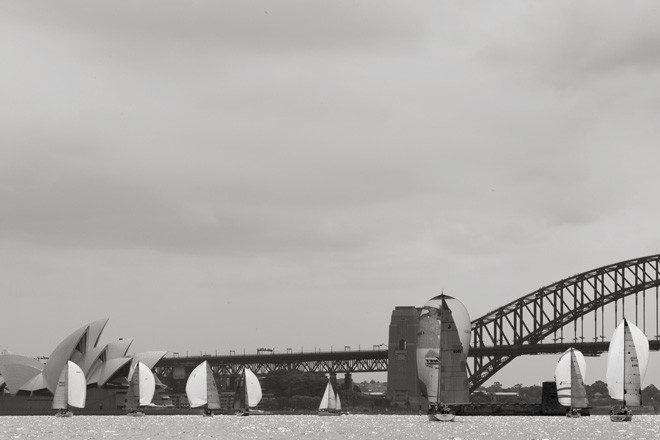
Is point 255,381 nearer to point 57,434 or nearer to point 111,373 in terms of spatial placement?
point 111,373

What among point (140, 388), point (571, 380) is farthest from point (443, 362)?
point (140, 388)

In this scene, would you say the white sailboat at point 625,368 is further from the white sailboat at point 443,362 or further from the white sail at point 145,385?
the white sail at point 145,385

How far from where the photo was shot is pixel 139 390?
14950 centimetres

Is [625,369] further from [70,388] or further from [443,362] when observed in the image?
[70,388]

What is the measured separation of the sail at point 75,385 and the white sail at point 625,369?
185 ft

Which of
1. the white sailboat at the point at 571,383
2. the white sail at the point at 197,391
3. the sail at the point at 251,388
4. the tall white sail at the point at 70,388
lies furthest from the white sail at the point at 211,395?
the white sailboat at the point at 571,383

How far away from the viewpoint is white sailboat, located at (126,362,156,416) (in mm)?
148750

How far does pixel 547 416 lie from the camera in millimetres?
153000

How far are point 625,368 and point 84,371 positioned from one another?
67.2m

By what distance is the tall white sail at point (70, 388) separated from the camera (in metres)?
142

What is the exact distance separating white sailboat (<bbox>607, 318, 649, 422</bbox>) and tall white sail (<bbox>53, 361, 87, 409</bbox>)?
5578cm

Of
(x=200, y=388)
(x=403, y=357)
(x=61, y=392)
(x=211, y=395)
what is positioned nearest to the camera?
(x=61, y=392)

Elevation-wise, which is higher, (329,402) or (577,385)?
(577,385)

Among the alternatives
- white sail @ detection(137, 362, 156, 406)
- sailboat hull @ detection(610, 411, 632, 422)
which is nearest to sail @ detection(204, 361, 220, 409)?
white sail @ detection(137, 362, 156, 406)
